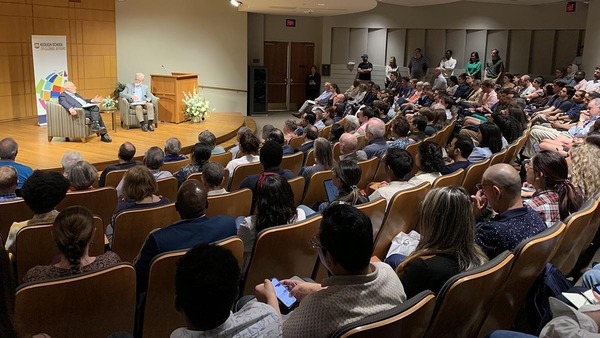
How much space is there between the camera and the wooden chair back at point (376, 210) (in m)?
3.24

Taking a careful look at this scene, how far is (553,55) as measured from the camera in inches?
583

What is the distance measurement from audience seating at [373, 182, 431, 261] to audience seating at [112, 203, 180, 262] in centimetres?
136

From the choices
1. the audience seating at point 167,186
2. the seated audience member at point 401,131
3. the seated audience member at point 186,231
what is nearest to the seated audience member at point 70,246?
the seated audience member at point 186,231

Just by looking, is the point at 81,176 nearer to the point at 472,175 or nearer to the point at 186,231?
the point at 186,231

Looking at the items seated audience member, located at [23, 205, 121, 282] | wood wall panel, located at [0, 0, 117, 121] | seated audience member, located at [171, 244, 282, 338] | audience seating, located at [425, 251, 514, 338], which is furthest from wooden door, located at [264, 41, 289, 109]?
seated audience member, located at [171, 244, 282, 338]

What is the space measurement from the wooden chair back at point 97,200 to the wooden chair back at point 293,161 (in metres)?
1.83

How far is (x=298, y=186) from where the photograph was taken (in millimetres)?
4309

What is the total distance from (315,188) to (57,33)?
387 inches

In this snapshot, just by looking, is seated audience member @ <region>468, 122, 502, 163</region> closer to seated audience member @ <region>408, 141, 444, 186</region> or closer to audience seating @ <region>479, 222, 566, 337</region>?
seated audience member @ <region>408, 141, 444, 186</region>

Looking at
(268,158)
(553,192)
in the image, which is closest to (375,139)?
(268,158)

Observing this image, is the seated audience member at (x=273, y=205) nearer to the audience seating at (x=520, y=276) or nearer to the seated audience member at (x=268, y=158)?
the seated audience member at (x=268, y=158)

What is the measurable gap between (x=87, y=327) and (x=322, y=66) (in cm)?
1522

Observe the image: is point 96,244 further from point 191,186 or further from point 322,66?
point 322,66

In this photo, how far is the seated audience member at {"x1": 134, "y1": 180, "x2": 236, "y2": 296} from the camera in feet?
9.25
